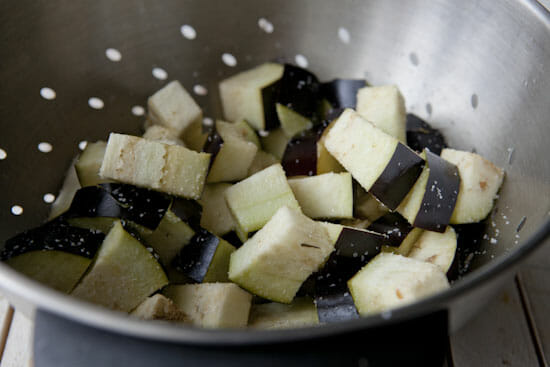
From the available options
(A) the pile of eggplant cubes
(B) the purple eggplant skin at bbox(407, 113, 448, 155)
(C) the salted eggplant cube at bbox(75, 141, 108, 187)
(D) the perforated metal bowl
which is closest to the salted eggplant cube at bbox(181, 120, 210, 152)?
(A) the pile of eggplant cubes

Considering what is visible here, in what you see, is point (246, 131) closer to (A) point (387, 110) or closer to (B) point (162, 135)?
(B) point (162, 135)

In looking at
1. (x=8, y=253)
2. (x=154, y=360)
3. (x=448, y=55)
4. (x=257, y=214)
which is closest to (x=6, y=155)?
(x=8, y=253)

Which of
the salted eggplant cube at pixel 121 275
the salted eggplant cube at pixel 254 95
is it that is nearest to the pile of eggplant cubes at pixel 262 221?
the salted eggplant cube at pixel 121 275

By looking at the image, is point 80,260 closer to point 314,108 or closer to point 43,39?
point 43,39

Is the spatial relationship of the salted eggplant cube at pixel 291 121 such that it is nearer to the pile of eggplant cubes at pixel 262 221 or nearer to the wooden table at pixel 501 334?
the pile of eggplant cubes at pixel 262 221

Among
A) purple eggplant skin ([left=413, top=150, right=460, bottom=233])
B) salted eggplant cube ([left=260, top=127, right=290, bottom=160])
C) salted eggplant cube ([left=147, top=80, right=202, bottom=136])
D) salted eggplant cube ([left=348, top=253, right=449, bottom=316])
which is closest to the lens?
salted eggplant cube ([left=348, top=253, right=449, bottom=316])

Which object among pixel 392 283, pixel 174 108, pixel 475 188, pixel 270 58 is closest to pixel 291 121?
pixel 270 58

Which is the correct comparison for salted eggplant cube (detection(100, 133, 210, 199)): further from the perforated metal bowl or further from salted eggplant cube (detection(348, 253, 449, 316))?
salted eggplant cube (detection(348, 253, 449, 316))
